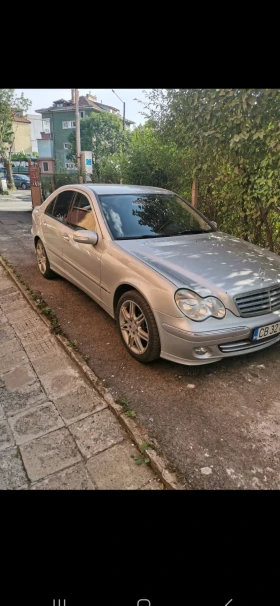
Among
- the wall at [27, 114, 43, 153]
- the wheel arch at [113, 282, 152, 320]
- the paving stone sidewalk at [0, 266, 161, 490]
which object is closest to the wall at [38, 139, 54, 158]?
the wall at [27, 114, 43, 153]

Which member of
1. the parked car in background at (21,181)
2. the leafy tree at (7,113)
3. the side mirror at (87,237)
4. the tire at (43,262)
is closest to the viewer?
the side mirror at (87,237)

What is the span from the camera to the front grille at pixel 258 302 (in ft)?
8.54

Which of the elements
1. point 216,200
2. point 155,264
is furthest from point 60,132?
point 155,264

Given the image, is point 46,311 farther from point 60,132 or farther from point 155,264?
point 60,132

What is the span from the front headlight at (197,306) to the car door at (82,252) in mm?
1168

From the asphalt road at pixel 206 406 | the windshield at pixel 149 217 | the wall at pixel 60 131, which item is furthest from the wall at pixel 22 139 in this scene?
the asphalt road at pixel 206 406

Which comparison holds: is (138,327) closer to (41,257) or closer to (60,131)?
(41,257)

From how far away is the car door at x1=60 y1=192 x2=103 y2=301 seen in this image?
3.48 metres

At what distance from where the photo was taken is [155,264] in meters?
2.82

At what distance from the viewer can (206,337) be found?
96.7 inches

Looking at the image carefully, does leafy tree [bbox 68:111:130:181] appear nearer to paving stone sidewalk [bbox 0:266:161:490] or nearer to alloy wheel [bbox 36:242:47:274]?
alloy wheel [bbox 36:242:47:274]

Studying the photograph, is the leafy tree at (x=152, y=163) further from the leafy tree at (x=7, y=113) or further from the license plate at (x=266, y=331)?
the leafy tree at (x=7, y=113)

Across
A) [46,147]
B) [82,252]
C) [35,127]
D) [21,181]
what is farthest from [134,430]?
[35,127]

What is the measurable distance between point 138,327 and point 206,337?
26.0 inches
